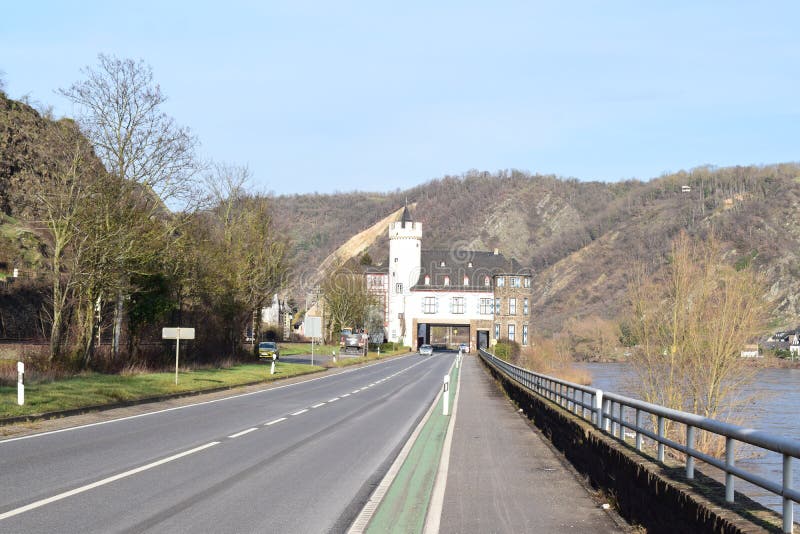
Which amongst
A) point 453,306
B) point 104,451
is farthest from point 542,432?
point 453,306

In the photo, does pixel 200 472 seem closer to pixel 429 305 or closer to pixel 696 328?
pixel 696 328

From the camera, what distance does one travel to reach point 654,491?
8203 mm

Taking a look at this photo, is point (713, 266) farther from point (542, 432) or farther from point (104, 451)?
point (104, 451)

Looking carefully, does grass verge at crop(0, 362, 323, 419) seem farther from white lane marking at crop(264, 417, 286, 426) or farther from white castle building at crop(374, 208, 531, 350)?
white castle building at crop(374, 208, 531, 350)

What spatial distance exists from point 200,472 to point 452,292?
11479 cm

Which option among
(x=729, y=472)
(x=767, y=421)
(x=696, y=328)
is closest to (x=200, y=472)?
(x=729, y=472)

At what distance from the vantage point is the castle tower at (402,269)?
12794 centimetres

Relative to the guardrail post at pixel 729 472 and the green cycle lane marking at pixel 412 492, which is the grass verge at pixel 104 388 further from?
the guardrail post at pixel 729 472

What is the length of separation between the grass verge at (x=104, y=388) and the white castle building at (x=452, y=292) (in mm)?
81596

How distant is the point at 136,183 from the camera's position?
38.4 m

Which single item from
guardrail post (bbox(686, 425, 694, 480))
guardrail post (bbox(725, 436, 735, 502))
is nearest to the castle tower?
guardrail post (bbox(686, 425, 694, 480))

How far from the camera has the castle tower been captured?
127938 mm

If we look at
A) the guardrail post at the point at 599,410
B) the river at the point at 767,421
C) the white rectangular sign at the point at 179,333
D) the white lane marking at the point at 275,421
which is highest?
the white rectangular sign at the point at 179,333

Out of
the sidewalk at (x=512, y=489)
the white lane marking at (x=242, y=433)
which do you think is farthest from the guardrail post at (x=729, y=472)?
the white lane marking at (x=242, y=433)
